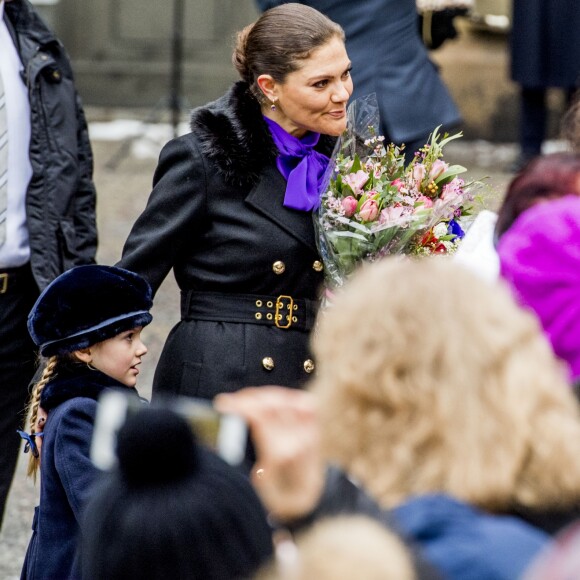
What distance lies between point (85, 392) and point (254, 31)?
119cm

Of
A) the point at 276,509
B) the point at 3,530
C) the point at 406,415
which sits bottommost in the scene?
the point at 3,530

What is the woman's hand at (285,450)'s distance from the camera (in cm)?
220

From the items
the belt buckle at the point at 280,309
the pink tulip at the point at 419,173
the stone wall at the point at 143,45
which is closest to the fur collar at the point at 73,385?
the belt buckle at the point at 280,309

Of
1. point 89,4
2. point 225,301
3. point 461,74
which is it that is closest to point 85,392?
point 225,301

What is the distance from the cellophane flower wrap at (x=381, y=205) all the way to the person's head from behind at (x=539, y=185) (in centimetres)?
84

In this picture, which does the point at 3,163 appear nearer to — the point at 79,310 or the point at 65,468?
the point at 79,310

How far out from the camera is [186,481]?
2189 mm

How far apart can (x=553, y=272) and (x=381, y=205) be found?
1204mm

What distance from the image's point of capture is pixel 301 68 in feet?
13.1

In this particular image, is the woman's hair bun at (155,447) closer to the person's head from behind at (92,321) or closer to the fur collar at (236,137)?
the person's head from behind at (92,321)

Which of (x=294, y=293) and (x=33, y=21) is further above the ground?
(x=33, y=21)

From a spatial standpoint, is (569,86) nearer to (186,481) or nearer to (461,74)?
(461,74)

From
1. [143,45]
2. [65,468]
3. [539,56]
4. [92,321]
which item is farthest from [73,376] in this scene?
[143,45]

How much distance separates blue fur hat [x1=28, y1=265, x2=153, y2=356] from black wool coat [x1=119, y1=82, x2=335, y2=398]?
35 cm
